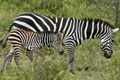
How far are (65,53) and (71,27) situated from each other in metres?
1.14

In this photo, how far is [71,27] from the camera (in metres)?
9.12

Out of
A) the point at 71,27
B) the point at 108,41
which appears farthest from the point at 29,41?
the point at 108,41

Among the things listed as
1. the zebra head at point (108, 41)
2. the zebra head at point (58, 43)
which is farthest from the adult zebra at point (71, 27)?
the zebra head at point (58, 43)

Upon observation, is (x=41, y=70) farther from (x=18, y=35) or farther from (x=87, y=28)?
(x=87, y=28)

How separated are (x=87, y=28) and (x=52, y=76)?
3902 millimetres

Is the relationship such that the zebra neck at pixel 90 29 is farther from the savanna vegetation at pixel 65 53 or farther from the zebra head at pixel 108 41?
the savanna vegetation at pixel 65 53

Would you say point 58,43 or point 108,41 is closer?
point 58,43

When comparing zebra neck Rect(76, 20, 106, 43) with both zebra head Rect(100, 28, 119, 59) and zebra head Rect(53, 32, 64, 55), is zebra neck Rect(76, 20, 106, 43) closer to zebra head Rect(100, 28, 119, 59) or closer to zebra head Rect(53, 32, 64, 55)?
zebra head Rect(100, 28, 119, 59)

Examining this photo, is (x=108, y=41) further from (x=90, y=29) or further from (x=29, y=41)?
(x=29, y=41)

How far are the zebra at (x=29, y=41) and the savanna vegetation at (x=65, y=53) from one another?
11.1 inches

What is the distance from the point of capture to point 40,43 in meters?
8.35

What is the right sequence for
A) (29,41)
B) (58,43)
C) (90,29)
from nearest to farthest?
(29,41) < (58,43) < (90,29)

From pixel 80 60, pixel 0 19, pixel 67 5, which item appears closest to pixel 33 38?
pixel 80 60

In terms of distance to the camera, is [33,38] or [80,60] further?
[80,60]
